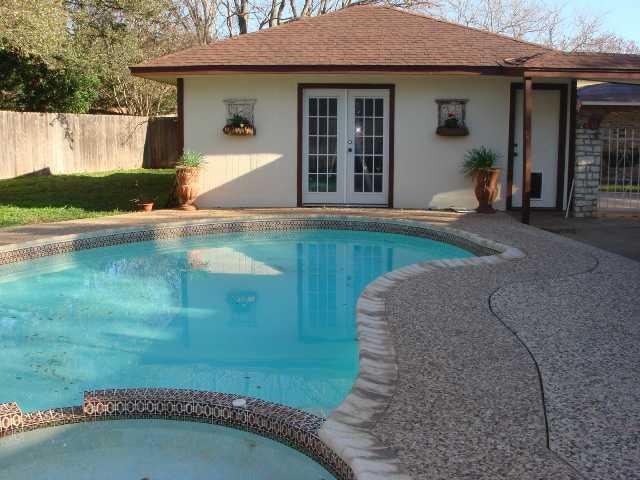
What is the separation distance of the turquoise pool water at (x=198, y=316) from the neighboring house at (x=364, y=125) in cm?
256

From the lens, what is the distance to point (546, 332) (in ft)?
16.0

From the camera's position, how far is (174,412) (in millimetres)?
3992

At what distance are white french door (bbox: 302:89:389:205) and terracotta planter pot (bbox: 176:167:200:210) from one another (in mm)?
1994

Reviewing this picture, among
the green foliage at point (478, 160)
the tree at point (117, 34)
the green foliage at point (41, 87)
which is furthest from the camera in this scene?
the green foliage at point (41, 87)

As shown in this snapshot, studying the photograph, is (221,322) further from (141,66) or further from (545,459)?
(141,66)

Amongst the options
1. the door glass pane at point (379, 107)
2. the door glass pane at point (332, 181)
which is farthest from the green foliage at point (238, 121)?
the door glass pane at point (379, 107)

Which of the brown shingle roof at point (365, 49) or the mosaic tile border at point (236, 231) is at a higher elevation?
the brown shingle roof at point (365, 49)

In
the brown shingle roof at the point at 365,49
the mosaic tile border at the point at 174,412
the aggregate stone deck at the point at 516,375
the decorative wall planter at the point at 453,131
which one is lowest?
the mosaic tile border at the point at 174,412

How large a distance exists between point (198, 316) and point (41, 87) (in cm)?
1744

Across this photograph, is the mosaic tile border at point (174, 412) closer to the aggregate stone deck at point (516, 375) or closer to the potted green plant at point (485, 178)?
the aggregate stone deck at point (516, 375)

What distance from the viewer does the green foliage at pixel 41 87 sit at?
68.4 feet

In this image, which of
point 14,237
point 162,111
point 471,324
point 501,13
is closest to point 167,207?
point 14,237

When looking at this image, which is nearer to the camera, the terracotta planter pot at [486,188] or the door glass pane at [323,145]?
the terracotta planter pot at [486,188]

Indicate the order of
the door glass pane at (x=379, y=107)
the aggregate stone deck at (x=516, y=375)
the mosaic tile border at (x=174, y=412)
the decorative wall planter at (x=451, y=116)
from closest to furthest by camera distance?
the aggregate stone deck at (x=516, y=375)
the mosaic tile border at (x=174, y=412)
the decorative wall planter at (x=451, y=116)
the door glass pane at (x=379, y=107)
